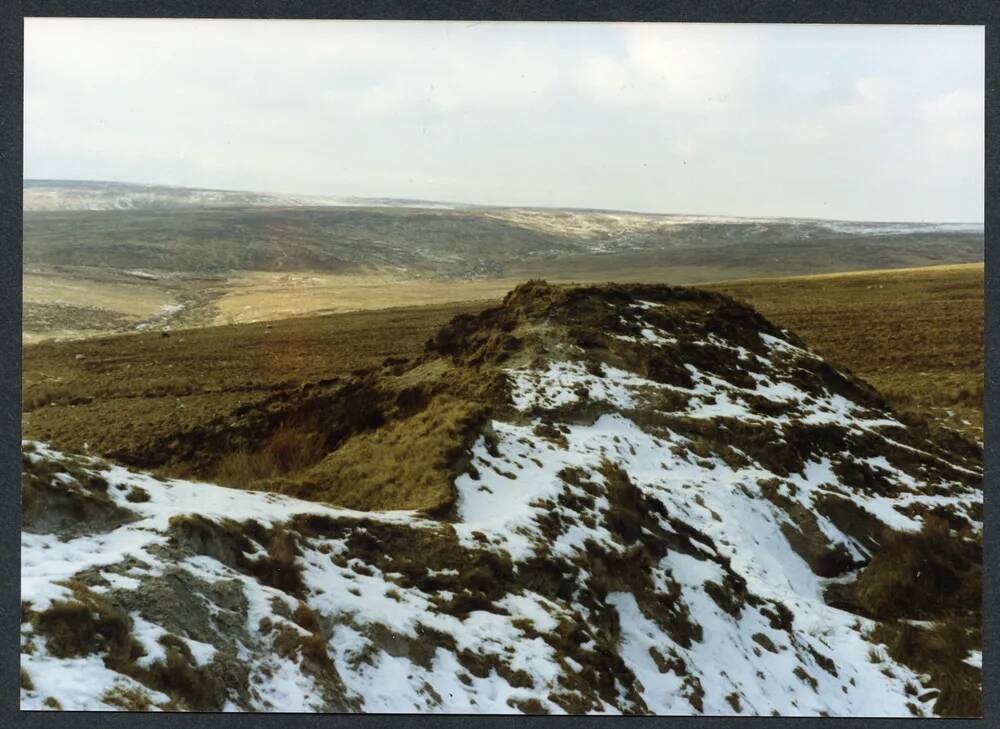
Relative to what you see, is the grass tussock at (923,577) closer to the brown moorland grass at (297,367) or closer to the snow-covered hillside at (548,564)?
the snow-covered hillside at (548,564)

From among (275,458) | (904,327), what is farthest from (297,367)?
(904,327)

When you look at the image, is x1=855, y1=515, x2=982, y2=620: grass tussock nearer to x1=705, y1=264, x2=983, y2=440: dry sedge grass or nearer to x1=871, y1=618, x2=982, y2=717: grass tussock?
x1=871, y1=618, x2=982, y2=717: grass tussock

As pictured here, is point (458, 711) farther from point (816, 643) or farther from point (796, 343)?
point (796, 343)

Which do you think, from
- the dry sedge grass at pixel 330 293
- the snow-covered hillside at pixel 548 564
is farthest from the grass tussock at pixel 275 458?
the dry sedge grass at pixel 330 293

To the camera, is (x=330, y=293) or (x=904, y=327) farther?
(x=330, y=293)

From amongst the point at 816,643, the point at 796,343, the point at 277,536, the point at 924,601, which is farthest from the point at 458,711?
the point at 796,343

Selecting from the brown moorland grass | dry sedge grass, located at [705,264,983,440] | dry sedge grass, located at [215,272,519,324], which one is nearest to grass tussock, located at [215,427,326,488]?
the brown moorland grass

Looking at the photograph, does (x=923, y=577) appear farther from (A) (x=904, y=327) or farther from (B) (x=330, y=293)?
(B) (x=330, y=293)

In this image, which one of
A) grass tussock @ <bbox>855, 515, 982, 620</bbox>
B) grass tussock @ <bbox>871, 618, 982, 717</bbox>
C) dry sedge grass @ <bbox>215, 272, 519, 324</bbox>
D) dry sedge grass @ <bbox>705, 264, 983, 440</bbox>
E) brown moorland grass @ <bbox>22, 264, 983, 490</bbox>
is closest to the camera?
grass tussock @ <bbox>871, 618, 982, 717</bbox>
